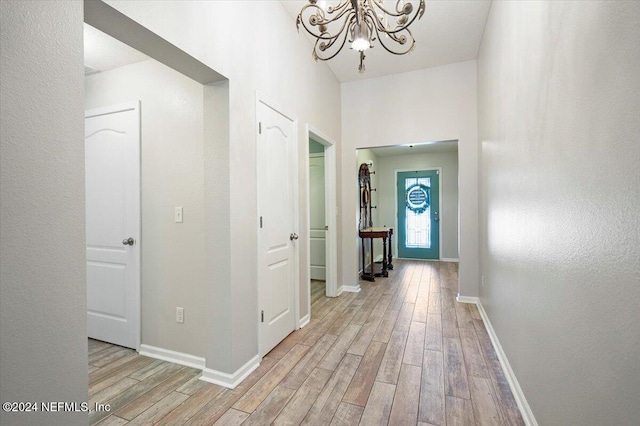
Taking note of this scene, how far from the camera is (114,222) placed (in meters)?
2.66

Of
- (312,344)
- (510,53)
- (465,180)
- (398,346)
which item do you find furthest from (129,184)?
(465,180)

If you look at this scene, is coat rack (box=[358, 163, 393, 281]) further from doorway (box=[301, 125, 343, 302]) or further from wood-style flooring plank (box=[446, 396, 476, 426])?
wood-style flooring plank (box=[446, 396, 476, 426])

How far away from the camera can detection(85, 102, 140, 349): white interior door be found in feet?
8.43

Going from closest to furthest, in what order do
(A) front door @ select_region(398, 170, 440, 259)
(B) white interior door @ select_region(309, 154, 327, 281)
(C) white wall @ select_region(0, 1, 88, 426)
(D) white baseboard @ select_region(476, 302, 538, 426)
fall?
(C) white wall @ select_region(0, 1, 88, 426) → (D) white baseboard @ select_region(476, 302, 538, 426) → (B) white interior door @ select_region(309, 154, 327, 281) → (A) front door @ select_region(398, 170, 440, 259)

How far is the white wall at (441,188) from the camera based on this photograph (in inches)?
274

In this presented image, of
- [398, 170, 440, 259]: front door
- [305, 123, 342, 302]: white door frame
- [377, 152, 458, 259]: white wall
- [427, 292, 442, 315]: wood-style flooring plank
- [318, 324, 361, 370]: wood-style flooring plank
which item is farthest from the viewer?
[398, 170, 440, 259]: front door

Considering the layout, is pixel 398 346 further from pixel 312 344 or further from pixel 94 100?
pixel 94 100

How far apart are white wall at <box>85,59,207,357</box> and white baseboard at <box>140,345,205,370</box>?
0.13 ft

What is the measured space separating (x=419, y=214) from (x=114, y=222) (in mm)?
6307

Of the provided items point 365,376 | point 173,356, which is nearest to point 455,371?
point 365,376

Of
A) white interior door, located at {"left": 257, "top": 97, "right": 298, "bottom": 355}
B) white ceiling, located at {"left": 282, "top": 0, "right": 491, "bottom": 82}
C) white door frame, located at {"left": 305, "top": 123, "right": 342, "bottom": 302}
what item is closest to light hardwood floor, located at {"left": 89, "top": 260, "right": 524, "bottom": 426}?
white interior door, located at {"left": 257, "top": 97, "right": 298, "bottom": 355}

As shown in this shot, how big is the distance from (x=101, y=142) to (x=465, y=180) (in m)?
4.05

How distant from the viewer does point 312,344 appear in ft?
8.74

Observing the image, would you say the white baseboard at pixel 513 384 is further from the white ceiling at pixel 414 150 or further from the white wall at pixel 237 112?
the white ceiling at pixel 414 150
